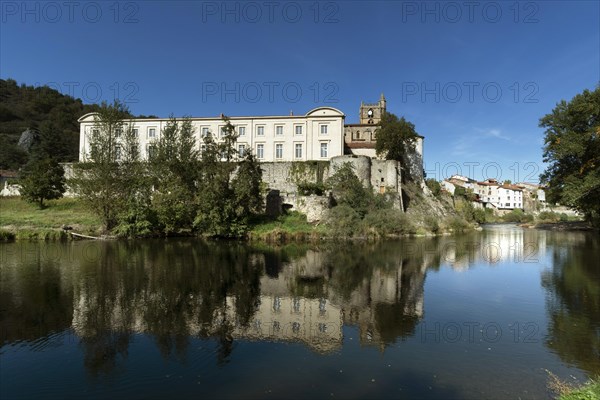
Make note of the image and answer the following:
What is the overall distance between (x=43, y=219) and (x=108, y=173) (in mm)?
8435

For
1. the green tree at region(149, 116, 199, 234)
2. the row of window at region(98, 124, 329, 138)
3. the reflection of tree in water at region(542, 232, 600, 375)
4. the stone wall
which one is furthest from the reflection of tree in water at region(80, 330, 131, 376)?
the row of window at region(98, 124, 329, 138)

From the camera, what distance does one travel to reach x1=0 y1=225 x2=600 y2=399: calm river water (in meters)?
6.62

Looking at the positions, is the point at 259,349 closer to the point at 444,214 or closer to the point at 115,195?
the point at 115,195

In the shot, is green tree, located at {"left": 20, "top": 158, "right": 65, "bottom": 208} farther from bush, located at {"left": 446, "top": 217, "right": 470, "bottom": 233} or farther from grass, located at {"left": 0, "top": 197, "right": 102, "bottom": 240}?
bush, located at {"left": 446, "top": 217, "right": 470, "bottom": 233}

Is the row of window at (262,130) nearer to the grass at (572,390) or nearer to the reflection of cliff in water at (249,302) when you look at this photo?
the reflection of cliff in water at (249,302)

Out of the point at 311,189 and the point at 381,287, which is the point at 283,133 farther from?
the point at 381,287

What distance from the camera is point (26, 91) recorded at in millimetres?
118688

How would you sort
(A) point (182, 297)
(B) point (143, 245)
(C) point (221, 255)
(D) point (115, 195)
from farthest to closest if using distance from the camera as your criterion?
1. (D) point (115, 195)
2. (B) point (143, 245)
3. (C) point (221, 255)
4. (A) point (182, 297)

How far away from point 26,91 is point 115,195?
12106cm

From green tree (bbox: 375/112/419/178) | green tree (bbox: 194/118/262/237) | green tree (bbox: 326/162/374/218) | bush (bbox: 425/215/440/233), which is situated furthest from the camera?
green tree (bbox: 375/112/419/178)

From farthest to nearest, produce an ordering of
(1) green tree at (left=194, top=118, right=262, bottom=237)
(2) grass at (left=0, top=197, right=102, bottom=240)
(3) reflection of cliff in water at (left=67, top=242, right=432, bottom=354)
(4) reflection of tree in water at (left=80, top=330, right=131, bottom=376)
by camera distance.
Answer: (1) green tree at (left=194, top=118, right=262, bottom=237) → (2) grass at (left=0, top=197, right=102, bottom=240) → (3) reflection of cliff in water at (left=67, top=242, right=432, bottom=354) → (4) reflection of tree in water at (left=80, top=330, right=131, bottom=376)

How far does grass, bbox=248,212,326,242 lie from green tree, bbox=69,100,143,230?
12.4 m

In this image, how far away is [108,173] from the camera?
32.8 meters

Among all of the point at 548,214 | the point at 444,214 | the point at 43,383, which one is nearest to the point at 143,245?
the point at 43,383
